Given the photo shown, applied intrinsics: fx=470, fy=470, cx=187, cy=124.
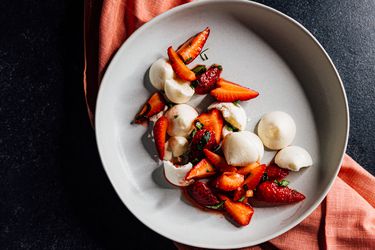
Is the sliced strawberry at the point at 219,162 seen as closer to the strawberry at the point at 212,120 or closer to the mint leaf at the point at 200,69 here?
the strawberry at the point at 212,120

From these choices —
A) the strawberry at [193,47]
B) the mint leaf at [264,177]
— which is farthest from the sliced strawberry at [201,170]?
the strawberry at [193,47]

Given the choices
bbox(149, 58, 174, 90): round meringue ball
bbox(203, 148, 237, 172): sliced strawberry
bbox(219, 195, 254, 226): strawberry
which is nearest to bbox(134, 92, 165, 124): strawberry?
bbox(149, 58, 174, 90): round meringue ball

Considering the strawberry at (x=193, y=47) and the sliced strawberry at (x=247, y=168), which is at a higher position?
the strawberry at (x=193, y=47)

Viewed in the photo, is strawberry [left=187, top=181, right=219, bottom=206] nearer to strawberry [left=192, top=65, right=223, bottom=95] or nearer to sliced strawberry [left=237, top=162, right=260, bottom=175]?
sliced strawberry [left=237, top=162, right=260, bottom=175]

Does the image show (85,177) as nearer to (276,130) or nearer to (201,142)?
(201,142)

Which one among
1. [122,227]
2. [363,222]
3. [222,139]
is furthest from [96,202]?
[363,222]

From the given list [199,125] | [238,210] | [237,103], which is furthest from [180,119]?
[238,210]

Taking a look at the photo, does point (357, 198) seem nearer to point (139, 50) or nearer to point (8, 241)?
point (139, 50)
